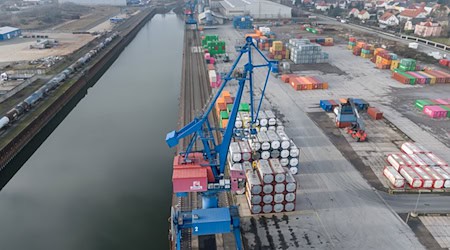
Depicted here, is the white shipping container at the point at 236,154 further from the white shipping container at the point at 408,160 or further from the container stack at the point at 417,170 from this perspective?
the white shipping container at the point at 408,160

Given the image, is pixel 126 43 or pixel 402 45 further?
pixel 126 43

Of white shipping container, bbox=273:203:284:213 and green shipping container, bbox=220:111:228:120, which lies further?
green shipping container, bbox=220:111:228:120

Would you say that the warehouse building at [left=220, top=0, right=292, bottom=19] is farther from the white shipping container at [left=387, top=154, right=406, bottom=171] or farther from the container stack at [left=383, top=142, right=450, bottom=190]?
the white shipping container at [left=387, top=154, right=406, bottom=171]

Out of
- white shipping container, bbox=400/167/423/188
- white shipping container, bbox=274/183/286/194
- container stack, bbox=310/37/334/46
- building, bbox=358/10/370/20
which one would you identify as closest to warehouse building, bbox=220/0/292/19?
building, bbox=358/10/370/20

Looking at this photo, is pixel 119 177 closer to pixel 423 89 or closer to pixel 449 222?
pixel 449 222

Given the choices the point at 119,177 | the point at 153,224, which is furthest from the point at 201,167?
the point at 119,177

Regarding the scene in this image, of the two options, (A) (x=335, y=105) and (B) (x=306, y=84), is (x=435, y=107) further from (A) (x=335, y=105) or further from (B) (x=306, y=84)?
(B) (x=306, y=84)

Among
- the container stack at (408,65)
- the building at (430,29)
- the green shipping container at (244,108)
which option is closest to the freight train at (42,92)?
the green shipping container at (244,108)
